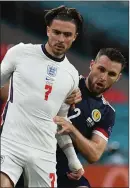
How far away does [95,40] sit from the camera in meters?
6.89

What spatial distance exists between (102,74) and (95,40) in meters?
3.40

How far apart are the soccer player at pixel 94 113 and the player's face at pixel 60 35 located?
577 millimetres

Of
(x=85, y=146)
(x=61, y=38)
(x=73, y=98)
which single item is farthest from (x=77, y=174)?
(x=61, y=38)

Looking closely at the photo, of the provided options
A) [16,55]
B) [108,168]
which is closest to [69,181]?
[16,55]

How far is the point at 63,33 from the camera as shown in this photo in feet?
9.76

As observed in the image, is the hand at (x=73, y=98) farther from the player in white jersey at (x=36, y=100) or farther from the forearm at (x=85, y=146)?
the forearm at (x=85, y=146)

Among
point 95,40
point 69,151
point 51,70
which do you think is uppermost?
point 51,70

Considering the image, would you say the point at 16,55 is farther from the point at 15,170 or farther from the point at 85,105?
the point at 85,105

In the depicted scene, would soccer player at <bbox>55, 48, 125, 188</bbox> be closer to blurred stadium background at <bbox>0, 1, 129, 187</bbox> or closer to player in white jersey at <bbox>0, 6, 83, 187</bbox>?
player in white jersey at <bbox>0, 6, 83, 187</bbox>

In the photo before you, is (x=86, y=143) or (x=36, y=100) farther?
→ (x=86, y=143)

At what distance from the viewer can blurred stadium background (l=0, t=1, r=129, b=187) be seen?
6738 millimetres

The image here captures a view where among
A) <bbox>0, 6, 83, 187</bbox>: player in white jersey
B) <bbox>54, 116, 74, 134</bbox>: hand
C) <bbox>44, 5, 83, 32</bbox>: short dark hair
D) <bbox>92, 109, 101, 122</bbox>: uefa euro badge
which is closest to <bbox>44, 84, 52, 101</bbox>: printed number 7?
<bbox>0, 6, 83, 187</bbox>: player in white jersey

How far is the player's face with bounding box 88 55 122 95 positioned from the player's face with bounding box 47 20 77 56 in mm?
563

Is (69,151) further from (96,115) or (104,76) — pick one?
(104,76)
